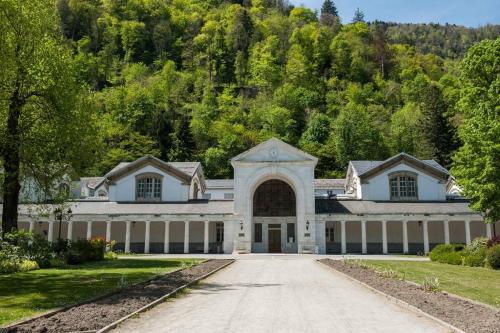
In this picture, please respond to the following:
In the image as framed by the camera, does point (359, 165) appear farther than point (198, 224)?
Yes

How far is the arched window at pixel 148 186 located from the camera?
52188 mm

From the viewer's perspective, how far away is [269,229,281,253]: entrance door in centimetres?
5000

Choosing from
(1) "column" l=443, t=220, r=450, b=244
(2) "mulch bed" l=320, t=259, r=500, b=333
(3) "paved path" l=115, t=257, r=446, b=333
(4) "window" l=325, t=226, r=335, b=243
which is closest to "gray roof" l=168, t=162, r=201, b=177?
(4) "window" l=325, t=226, r=335, b=243

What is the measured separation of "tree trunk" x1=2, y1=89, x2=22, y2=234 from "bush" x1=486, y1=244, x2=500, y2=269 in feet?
88.1

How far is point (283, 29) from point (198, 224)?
114m

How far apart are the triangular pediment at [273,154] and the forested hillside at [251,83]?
39085 millimetres

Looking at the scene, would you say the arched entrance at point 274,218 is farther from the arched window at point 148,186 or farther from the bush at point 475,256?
the bush at point 475,256

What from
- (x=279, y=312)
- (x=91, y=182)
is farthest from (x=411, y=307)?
(x=91, y=182)

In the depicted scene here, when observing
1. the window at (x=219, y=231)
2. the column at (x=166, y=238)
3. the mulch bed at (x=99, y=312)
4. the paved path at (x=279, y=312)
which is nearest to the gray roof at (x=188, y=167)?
the window at (x=219, y=231)

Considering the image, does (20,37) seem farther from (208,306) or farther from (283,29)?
(283,29)

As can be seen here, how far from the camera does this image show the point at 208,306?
12.8 metres

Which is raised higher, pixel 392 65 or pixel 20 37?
pixel 392 65

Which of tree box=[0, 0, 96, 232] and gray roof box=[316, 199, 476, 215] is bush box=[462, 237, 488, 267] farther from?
tree box=[0, 0, 96, 232]

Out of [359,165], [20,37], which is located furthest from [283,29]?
[20,37]
